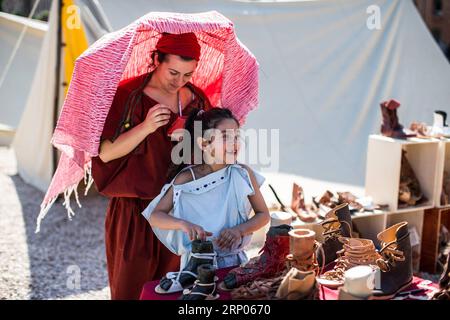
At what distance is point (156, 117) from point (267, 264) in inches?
24.5

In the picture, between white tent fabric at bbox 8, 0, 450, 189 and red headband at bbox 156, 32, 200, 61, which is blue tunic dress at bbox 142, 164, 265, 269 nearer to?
red headband at bbox 156, 32, 200, 61

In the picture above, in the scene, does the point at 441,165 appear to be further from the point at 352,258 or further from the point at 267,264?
the point at 267,264

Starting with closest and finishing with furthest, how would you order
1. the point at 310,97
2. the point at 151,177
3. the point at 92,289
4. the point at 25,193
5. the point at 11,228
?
the point at 151,177, the point at 92,289, the point at 11,228, the point at 310,97, the point at 25,193

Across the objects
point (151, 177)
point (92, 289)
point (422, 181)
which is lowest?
point (92, 289)

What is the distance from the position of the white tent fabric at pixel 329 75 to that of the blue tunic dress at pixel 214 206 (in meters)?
2.73

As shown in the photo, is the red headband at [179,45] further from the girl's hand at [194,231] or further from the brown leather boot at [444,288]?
the brown leather boot at [444,288]

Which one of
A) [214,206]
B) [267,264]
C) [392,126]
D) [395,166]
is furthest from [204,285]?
[392,126]

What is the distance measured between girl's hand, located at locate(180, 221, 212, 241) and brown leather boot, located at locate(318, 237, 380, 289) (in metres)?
0.35

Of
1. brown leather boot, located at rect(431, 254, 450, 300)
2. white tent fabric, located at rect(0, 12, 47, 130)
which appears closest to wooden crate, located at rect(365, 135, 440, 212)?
brown leather boot, located at rect(431, 254, 450, 300)

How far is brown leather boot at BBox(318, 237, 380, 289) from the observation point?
1551 millimetres

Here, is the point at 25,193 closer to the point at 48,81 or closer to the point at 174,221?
the point at 48,81
